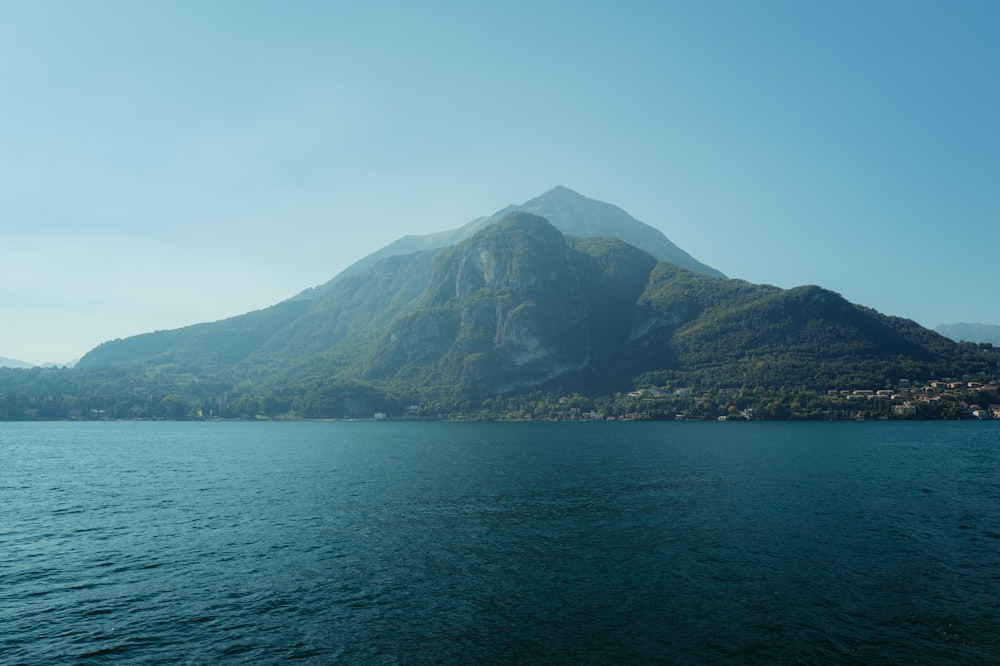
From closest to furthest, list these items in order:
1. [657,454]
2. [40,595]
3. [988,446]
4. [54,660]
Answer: [54,660] < [40,595] < [657,454] < [988,446]

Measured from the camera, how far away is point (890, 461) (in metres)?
105

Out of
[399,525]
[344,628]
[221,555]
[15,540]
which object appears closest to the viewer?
[344,628]

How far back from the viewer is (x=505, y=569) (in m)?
40.9

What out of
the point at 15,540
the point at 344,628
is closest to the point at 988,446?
the point at 344,628

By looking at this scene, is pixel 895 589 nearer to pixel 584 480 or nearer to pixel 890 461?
pixel 584 480

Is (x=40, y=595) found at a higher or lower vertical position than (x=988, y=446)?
higher

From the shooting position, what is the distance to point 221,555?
4462 cm

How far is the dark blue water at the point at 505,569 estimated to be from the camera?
93.9 feet

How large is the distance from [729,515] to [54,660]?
180ft

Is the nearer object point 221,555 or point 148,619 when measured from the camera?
point 148,619

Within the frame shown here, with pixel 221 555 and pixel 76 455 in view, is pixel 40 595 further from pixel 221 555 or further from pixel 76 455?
pixel 76 455

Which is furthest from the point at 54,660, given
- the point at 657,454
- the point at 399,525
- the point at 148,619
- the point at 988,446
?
the point at 988,446

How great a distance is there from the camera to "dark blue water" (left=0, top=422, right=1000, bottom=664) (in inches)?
1126

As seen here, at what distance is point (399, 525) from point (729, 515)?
1330 inches
